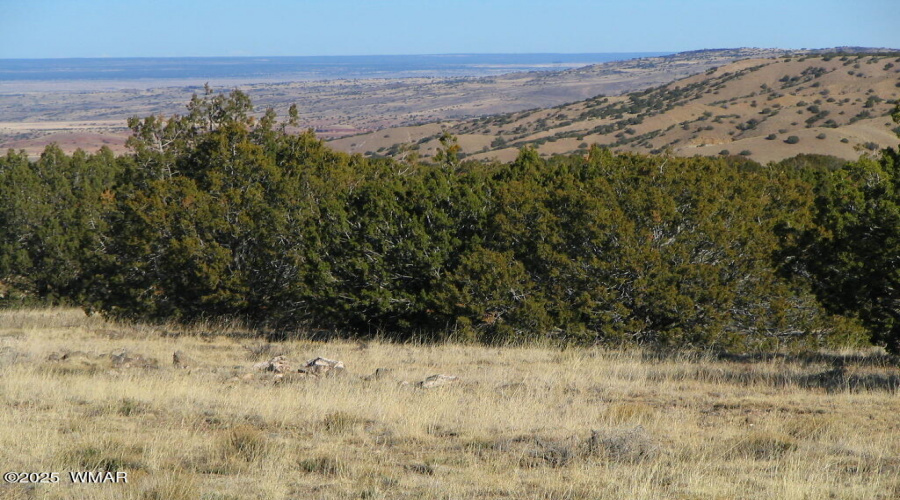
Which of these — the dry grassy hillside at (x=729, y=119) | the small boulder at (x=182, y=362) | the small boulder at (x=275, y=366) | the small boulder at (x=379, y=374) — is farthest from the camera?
the dry grassy hillside at (x=729, y=119)

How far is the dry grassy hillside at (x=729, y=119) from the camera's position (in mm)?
56250

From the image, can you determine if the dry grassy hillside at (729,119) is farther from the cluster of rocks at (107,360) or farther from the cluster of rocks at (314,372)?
the cluster of rocks at (107,360)

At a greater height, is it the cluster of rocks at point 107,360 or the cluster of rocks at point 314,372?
the cluster of rocks at point 314,372

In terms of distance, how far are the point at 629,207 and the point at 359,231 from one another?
5012 millimetres

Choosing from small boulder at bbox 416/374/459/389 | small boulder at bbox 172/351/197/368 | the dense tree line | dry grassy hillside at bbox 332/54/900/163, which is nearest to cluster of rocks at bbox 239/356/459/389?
small boulder at bbox 416/374/459/389

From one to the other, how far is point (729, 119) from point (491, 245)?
62939 mm

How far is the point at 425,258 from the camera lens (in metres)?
16.3

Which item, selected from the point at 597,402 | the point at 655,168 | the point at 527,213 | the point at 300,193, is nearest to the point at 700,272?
the point at 655,168

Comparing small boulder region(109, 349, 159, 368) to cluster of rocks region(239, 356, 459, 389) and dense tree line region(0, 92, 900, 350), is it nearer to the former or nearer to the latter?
cluster of rocks region(239, 356, 459, 389)

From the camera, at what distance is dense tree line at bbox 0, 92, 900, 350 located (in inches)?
498

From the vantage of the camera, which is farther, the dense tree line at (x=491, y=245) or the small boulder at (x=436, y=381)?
the dense tree line at (x=491, y=245)

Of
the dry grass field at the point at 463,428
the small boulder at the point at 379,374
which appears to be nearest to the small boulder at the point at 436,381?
the dry grass field at the point at 463,428

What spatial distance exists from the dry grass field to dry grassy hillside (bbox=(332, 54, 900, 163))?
41666 millimetres

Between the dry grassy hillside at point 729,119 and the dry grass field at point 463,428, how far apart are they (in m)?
41.7
